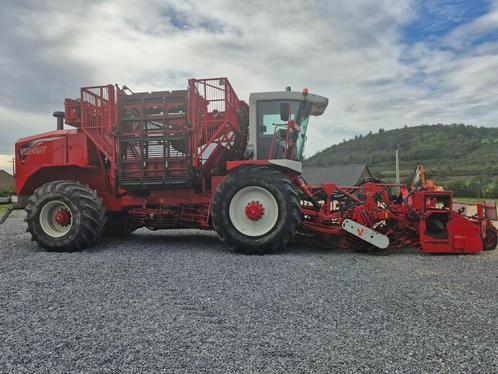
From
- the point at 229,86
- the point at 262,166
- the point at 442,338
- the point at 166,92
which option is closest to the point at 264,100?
the point at 229,86

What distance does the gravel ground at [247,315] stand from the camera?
271cm

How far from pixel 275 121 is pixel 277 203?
5.66 ft

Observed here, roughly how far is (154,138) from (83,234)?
2.17m

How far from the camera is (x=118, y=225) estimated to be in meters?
8.77

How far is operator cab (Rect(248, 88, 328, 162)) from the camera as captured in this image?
7.41m

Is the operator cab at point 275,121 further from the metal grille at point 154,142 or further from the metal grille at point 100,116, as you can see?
the metal grille at point 100,116

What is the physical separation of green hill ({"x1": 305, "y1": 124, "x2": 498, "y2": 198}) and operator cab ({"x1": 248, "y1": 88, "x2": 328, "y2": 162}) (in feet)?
176

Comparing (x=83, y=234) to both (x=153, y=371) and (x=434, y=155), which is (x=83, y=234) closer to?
(x=153, y=371)

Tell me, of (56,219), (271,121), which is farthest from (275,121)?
(56,219)

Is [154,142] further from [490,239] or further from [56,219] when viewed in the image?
[490,239]

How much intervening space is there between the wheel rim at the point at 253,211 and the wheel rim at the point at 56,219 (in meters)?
3.06

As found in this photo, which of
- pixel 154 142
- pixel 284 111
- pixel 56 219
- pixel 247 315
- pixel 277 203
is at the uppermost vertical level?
pixel 284 111

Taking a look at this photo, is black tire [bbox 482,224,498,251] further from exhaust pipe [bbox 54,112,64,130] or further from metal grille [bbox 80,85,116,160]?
exhaust pipe [bbox 54,112,64,130]

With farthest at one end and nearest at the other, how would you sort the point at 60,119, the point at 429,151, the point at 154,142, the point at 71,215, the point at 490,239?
1. the point at 429,151
2. the point at 60,119
3. the point at 154,142
4. the point at 71,215
5. the point at 490,239
